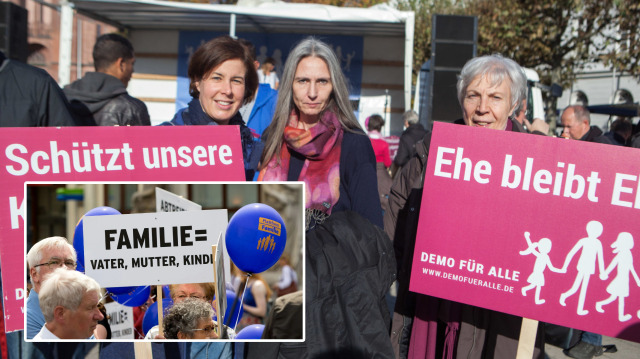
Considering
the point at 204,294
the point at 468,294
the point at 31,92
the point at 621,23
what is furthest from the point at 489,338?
the point at 621,23

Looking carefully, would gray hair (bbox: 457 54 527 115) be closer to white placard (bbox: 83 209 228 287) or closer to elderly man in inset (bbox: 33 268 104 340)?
white placard (bbox: 83 209 228 287)

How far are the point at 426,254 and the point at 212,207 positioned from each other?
38.8 inches

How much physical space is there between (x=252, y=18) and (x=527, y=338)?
8081mm

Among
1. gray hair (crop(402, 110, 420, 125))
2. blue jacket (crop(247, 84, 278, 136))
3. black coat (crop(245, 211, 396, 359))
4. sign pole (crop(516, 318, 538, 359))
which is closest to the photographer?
black coat (crop(245, 211, 396, 359))

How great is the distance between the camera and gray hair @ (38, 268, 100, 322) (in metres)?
1.72

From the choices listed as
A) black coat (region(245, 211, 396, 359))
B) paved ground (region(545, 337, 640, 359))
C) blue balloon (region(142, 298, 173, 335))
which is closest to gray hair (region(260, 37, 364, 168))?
black coat (region(245, 211, 396, 359))

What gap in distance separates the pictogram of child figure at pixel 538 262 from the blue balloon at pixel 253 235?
0.97m

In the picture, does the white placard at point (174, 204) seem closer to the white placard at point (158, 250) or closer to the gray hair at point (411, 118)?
the white placard at point (158, 250)

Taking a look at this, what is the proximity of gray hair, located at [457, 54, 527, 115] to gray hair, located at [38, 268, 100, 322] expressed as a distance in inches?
75.2

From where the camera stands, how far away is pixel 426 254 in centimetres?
241

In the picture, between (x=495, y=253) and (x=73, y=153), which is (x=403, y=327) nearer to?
(x=495, y=253)

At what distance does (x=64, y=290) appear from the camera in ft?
5.77

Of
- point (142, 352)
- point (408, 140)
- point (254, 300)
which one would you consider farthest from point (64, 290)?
point (408, 140)

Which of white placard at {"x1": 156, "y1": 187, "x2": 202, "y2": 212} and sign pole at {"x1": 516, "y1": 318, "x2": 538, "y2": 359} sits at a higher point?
white placard at {"x1": 156, "y1": 187, "x2": 202, "y2": 212}
